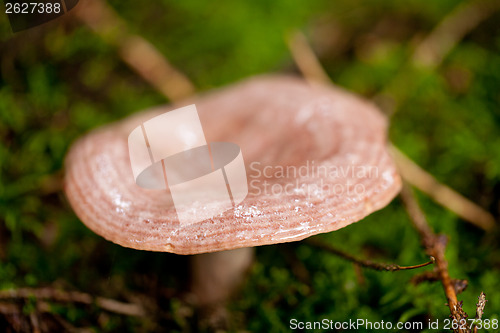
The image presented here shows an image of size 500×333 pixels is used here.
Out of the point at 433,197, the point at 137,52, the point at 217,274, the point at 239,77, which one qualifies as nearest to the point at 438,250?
the point at 433,197

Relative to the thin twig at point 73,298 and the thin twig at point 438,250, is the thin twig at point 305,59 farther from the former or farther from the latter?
the thin twig at point 73,298

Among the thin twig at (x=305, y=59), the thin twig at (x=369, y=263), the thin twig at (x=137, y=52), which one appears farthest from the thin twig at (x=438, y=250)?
the thin twig at (x=137, y=52)

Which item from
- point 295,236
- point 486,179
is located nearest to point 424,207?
point 486,179

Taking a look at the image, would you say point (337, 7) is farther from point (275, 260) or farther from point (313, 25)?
point (275, 260)

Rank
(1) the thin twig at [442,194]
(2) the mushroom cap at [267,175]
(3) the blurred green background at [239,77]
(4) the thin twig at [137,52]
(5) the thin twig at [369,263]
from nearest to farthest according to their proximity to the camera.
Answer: (2) the mushroom cap at [267,175] < (5) the thin twig at [369,263] < (3) the blurred green background at [239,77] < (1) the thin twig at [442,194] < (4) the thin twig at [137,52]

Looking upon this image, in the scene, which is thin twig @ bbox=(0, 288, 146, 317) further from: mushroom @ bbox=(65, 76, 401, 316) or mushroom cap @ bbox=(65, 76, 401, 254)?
mushroom cap @ bbox=(65, 76, 401, 254)


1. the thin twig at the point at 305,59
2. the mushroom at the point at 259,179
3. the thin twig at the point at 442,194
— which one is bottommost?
the thin twig at the point at 442,194

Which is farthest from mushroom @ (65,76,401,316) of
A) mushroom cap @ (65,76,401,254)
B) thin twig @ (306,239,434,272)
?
thin twig @ (306,239,434,272)
